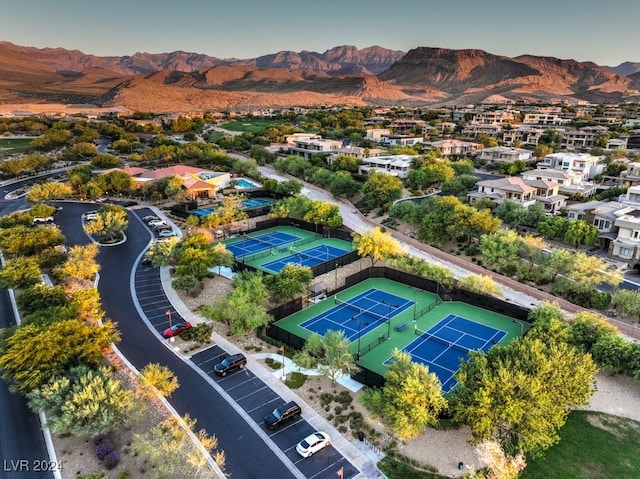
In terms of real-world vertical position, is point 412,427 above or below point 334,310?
above

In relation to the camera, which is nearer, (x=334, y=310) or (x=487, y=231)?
(x=334, y=310)

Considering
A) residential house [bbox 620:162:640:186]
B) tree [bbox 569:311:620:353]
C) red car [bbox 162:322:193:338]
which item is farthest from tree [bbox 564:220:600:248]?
red car [bbox 162:322:193:338]

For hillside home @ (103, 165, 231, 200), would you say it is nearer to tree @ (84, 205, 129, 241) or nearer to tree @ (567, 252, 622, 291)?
tree @ (84, 205, 129, 241)

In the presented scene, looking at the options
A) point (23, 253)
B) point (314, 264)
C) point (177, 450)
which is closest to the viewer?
point (177, 450)

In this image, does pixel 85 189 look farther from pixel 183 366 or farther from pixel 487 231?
pixel 487 231

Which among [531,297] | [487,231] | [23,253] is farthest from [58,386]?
[487,231]

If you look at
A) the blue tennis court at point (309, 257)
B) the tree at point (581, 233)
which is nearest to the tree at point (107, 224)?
the blue tennis court at point (309, 257)
